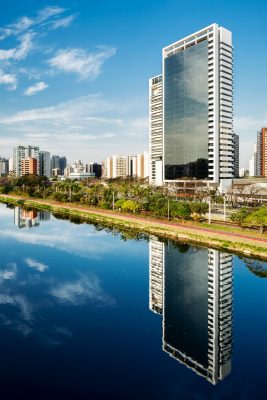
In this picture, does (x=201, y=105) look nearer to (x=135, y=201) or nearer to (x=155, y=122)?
(x=155, y=122)

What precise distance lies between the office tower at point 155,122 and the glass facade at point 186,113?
24.0 meters

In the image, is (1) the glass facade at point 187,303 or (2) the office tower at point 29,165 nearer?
(1) the glass facade at point 187,303

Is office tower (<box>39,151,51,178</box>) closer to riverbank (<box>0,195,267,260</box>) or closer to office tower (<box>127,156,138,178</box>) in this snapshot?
office tower (<box>127,156,138,178</box>)

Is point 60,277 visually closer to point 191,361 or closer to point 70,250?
point 70,250

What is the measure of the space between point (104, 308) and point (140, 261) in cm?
1065

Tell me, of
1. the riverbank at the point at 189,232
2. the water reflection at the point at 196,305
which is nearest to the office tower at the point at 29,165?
the riverbank at the point at 189,232

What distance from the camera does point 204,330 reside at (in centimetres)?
1719

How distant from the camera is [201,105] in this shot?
85.5 meters

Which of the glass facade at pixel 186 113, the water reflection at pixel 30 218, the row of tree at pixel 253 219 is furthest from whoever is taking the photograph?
the glass facade at pixel 186 113

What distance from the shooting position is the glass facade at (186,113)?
8544 centimetres

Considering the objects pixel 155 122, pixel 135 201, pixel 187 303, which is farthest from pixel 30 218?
pixel 155 122

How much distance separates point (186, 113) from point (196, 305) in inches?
3009

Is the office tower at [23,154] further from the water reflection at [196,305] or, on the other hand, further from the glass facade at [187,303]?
the glass facade at [187,303]

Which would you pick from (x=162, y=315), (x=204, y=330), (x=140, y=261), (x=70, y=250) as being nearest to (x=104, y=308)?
(x=162, y=315)
